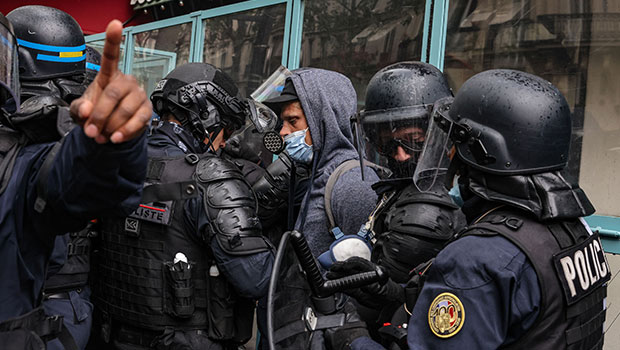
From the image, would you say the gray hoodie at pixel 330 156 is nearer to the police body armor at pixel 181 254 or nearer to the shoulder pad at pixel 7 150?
the police body armor at pixel 181 254

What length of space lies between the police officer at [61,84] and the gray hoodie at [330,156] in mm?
1060

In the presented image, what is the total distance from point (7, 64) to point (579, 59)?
280cm

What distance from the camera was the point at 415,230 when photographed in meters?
2.07

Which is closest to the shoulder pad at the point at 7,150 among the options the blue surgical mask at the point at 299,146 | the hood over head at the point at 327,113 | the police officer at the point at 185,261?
the police officer at the point at 185,261

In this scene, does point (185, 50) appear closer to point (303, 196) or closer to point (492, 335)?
point (303, 196)

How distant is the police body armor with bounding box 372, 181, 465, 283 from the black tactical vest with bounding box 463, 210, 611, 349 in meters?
0.37

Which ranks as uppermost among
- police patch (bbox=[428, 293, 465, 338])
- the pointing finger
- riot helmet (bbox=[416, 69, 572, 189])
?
the pointing finger

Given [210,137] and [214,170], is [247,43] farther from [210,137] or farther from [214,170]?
[214,170]

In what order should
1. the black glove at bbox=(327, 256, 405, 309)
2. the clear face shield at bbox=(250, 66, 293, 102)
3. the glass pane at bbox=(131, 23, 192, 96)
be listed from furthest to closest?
the glass pane at bbox=(131, 23, 192, 96), the clear face shield at bbox=(250, 66, 293, 102), the black glove at bbox=(327, 256, 405, 309)

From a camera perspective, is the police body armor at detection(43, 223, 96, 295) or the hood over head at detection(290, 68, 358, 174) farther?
the hood over head at detection(290, 68, 358, 174)

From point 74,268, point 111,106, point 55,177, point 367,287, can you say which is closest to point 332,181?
point 367,287

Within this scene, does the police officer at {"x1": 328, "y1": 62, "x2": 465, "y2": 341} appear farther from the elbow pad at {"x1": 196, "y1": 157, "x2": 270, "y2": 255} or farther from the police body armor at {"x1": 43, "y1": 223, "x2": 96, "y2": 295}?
the police body armor at {"x1": 43, "y1": 223, "x2": 96, "y2": 295}

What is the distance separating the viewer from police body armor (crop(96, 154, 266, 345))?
7.88 ft

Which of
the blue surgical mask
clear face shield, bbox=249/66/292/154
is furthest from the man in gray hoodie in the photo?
clear face shield, bbox=249/66/292/154
